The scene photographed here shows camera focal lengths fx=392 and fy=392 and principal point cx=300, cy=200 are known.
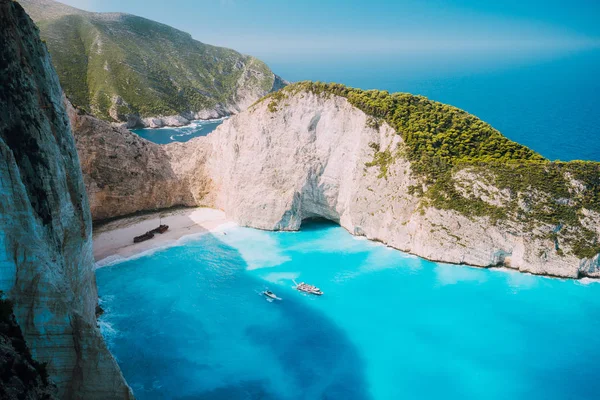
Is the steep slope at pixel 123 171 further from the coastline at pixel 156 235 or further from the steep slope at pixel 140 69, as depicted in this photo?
the steep slope at pixel 140 69

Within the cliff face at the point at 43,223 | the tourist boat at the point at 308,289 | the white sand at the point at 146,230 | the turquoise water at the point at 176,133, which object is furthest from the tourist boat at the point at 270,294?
→ the turquoise water at the point at 176,133

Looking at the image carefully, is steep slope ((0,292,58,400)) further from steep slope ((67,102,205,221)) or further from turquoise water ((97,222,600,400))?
steep slope ((67,102,205,221))

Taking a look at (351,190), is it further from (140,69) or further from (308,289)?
(140,69)

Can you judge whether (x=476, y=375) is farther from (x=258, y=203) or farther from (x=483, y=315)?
(x=258, y=203)

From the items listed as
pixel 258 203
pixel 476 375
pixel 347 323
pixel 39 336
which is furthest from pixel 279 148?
pixel 39 336

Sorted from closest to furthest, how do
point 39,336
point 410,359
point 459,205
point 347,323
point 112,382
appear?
point 39,336
point 112,382
point 410,359
point 347,323
point 459,205

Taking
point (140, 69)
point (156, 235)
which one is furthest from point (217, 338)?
point (140, 69)
